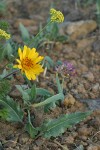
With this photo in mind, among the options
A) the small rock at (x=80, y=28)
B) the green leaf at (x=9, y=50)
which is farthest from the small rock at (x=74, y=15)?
the green leaf at (x=9, y=50)

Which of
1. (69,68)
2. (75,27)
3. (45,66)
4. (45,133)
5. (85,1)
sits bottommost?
(45,133)

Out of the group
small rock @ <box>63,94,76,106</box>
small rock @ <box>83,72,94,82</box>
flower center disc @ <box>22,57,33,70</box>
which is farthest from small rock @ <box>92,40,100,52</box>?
flower center disc @ <box>22,57,33,70</box>

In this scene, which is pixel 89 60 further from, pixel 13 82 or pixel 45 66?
pixel 13 82

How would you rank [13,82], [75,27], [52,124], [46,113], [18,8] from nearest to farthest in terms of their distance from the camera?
[52,124]
[46,113]
[13,82]
[75,27]
[18,8]

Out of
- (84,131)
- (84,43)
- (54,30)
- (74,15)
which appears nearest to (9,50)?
(54,30)

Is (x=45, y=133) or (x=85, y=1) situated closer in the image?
(x=45, y=133)

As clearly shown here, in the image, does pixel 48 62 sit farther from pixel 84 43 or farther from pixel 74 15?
pixel 74 15

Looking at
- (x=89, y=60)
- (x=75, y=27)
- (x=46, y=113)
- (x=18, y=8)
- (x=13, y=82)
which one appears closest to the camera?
(x=46, y=113)

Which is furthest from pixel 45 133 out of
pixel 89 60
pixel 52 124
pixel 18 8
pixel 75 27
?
pixel 18 8

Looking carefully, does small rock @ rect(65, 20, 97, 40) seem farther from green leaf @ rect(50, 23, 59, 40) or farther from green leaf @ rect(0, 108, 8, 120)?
green leaf @ rect(0, 108, 8, 120)
